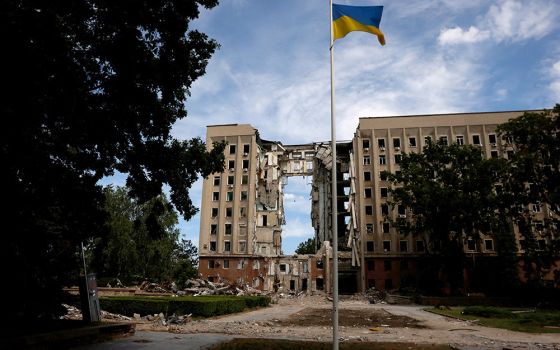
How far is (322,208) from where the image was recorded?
58281 millimetres

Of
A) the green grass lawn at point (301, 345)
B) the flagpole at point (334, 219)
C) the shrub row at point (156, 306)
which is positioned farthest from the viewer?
the shrub row at point (156, 306)

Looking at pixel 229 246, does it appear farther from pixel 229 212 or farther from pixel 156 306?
pixel 156 306

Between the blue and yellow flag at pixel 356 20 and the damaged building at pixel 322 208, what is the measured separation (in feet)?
136

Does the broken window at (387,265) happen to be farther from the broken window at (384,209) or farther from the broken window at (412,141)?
the broken window at (412,141)

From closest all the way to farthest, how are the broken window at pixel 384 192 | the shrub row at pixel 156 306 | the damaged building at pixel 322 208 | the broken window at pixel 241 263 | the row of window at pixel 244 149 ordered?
the shrub row at pixel 156 306
the damaged building at pixel 322 208
the broken window at pixel 241 263
the broken window at pixel 384 192
the row of window at pixel 244 149

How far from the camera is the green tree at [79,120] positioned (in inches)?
289

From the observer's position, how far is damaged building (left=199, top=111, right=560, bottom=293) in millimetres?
50719

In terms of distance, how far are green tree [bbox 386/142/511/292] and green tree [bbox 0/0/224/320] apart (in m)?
32.3

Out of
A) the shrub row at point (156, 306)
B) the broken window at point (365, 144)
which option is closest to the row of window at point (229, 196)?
the broken window at point (365, 144)

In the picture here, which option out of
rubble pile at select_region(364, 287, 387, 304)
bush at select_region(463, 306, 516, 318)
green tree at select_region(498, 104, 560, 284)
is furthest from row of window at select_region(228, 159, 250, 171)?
bush at select_region(463, 306, 516, 318)

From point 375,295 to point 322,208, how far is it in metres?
16.4

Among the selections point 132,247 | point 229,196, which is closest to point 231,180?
point 229,196

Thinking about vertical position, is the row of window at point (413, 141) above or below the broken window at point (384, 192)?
above

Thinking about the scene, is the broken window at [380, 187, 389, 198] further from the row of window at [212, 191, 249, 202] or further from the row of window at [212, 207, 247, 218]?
the row of window at [212, 207, 247, 218]
